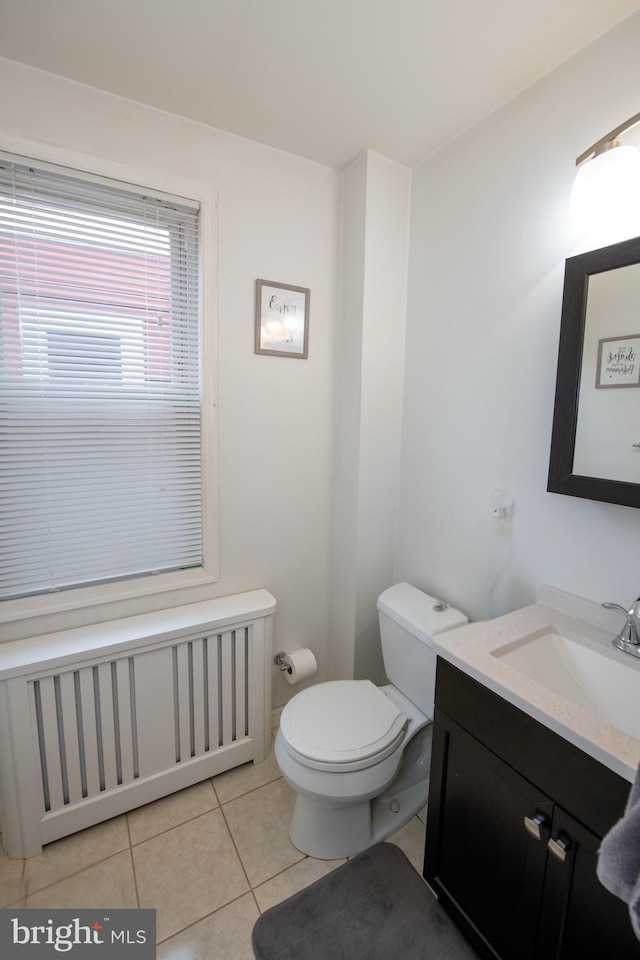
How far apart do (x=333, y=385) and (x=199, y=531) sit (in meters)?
0.88

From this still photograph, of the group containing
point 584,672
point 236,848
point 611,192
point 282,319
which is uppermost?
point 611,192

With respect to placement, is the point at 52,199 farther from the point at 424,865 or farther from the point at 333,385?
the point at 424,865

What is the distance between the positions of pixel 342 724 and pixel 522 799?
0.60 metres

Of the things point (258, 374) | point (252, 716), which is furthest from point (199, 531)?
point (252, 716)

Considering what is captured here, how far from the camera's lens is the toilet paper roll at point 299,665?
185 centimetres

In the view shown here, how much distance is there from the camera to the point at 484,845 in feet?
3.52

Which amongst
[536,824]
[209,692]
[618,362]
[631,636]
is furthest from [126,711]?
[618,362]

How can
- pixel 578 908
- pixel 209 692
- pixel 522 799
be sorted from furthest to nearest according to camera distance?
pixel 209 692 < pixel 522 799 < pixel 578 908

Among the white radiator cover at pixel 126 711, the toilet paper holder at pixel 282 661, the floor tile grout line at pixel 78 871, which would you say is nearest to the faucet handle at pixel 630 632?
the white radiator cover at pixel 126 711

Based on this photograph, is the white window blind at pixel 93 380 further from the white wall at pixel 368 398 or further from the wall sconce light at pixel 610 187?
the wall sconce light at pixel 610 187

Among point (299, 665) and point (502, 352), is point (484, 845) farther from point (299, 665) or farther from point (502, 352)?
point (502, 352)

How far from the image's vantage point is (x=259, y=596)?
70.9 inches
